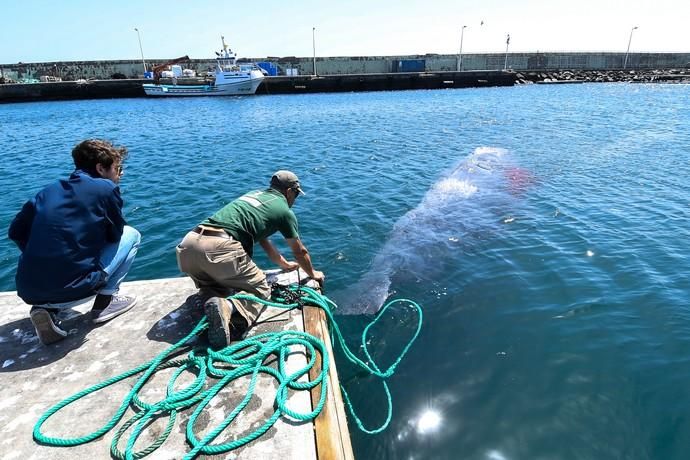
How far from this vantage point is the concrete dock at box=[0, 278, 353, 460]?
116 inches

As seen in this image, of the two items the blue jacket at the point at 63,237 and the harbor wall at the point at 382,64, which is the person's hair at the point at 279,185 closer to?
the blue jacket at the point at 63,237

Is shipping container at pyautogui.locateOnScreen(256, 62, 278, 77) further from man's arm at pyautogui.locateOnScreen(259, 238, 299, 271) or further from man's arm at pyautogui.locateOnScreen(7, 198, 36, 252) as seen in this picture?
man's arm at pyautogui.locateOnScreen(7, 198, 36, 252)

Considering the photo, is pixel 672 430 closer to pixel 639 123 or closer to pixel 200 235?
pixel 200 235

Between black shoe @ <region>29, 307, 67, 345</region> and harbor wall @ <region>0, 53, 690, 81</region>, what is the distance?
248ft

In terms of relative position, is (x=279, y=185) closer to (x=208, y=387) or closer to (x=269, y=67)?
(x=208, y=387)

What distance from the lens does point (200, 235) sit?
4.16 m

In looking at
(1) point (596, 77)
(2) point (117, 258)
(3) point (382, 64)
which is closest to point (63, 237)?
(2) point (117, 258)

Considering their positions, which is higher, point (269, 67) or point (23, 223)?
point (269, 67)

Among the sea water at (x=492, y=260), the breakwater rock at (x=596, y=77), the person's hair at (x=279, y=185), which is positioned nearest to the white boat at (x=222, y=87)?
the sea water at (x=492, y=260)

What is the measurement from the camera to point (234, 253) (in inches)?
166

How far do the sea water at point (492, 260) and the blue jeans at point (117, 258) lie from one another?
2.95m

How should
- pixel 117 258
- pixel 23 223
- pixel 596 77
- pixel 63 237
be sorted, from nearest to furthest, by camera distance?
pixel 63 237, pixel 23 223, pixel 117 258, pixel 596 77

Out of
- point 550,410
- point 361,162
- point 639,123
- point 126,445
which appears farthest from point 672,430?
point 639,123

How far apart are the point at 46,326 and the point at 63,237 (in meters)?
0.96
